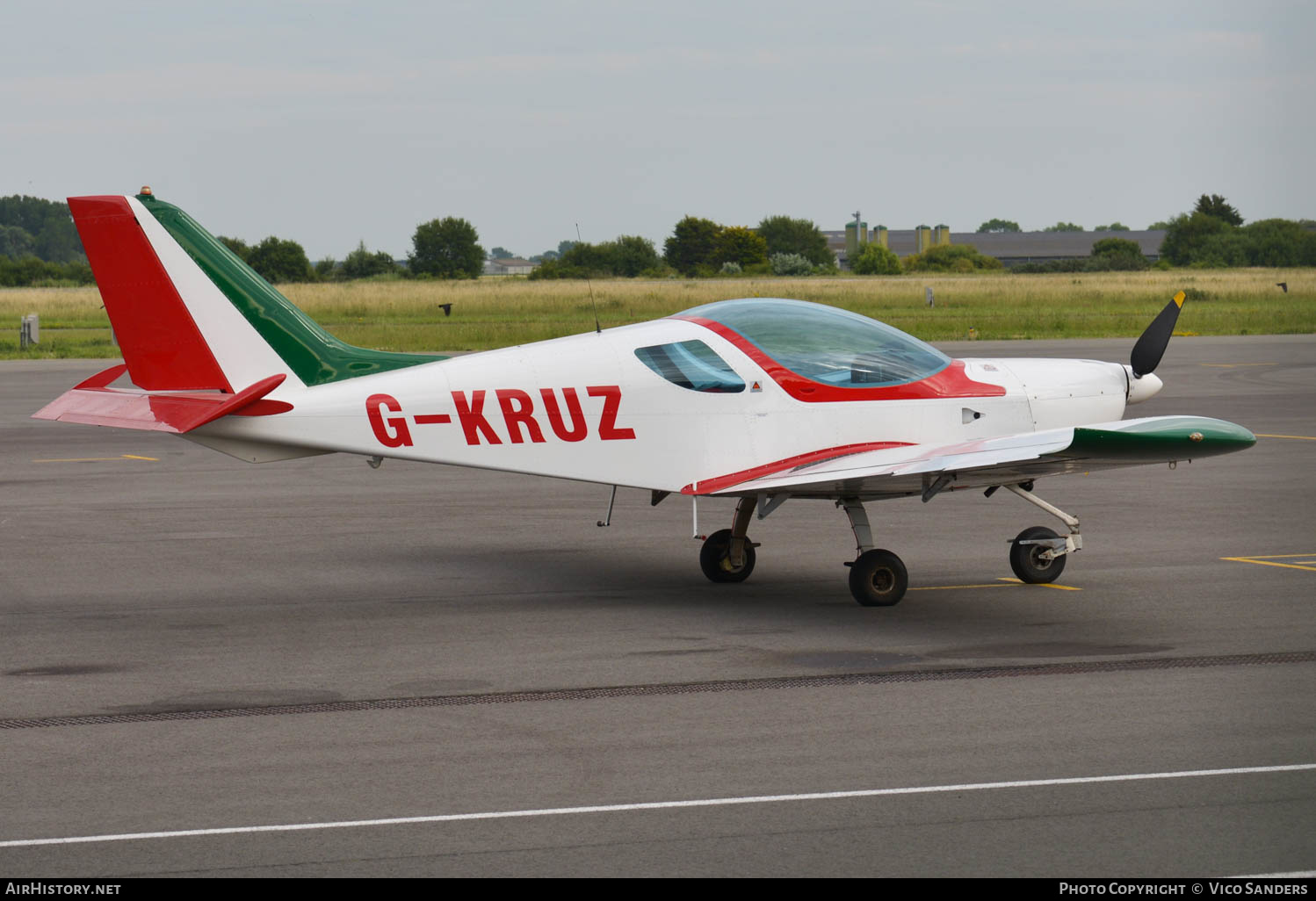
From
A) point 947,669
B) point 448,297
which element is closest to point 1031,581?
point 947,669

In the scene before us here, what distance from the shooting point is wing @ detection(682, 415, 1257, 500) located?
30.9 feet

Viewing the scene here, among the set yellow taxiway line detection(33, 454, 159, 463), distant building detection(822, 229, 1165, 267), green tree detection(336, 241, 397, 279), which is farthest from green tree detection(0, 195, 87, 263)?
yellow taxiway line detection(33, 454, 159, 463)

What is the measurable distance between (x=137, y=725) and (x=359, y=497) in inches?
382

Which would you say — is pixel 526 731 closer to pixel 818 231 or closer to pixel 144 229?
pixel 144 229

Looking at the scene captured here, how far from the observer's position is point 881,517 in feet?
51.5

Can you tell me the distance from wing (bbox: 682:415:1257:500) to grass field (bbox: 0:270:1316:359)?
30173mm

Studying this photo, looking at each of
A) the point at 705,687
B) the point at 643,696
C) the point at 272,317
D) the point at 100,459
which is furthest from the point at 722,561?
the point at 100,459

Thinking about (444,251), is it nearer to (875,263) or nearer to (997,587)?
(875,263)

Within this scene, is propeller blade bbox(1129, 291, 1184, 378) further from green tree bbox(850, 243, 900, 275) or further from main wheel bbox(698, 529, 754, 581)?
green tree bbox(850, 243, 900, 275)

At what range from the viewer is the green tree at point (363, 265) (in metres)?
120

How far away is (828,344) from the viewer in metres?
11.4

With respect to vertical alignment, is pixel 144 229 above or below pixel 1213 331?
above

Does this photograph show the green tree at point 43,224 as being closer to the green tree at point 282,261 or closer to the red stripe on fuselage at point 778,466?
the green tree at point 282,261

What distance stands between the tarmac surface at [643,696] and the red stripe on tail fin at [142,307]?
5.95ft
